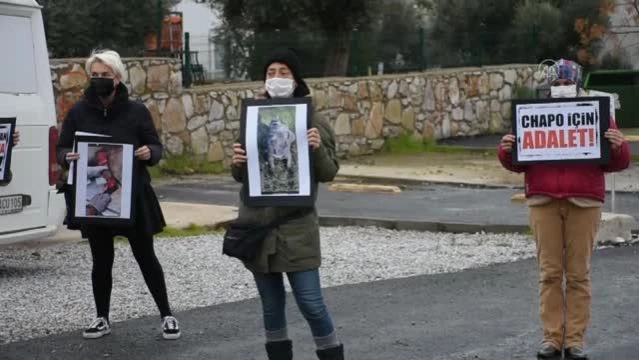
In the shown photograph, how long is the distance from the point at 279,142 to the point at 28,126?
4227 mm

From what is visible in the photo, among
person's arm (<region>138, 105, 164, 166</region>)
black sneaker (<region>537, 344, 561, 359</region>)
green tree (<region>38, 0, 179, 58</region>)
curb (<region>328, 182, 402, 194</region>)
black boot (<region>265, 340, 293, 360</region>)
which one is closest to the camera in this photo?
black boot (<region>265, 340, 293, 360</region>)

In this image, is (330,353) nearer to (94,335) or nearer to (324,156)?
(324,156)

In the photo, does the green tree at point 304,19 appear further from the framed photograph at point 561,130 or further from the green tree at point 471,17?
the framed photograph at point 561,130

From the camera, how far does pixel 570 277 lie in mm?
7043

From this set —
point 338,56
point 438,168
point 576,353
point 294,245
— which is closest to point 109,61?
point 294,245

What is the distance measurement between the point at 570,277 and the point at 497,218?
6.51 meters

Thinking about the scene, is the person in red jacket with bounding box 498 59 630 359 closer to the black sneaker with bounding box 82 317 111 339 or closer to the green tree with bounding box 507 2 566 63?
the black sneaker with bounding box 82 317 111 339

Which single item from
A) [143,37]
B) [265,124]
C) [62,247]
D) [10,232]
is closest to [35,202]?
[10,232]

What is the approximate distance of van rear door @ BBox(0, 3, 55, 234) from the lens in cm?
988

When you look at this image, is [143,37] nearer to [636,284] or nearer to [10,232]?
[10,232]

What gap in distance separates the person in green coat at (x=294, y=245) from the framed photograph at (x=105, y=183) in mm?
1452

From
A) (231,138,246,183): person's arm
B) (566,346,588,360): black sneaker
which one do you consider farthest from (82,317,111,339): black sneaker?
(566,346,588,360): black sneaker

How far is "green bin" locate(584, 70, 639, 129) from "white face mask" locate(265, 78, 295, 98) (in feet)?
61.5

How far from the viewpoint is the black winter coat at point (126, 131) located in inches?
305
